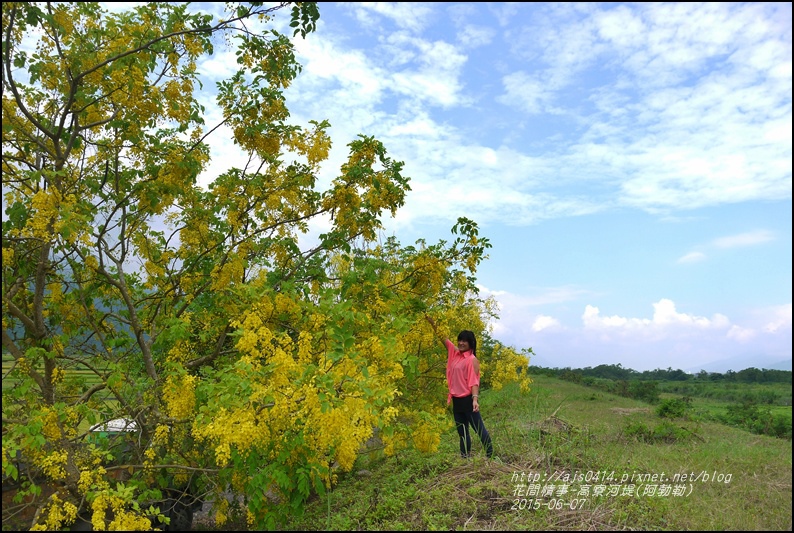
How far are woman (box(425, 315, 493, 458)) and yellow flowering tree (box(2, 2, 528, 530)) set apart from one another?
0.46 m

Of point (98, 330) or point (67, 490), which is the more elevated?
point (98, 330)

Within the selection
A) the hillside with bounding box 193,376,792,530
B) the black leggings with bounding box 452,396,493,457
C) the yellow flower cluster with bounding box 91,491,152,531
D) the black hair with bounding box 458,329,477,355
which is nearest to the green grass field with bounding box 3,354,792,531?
the hillside with bounding box 193,376,792,530

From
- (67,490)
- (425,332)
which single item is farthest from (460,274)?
(67,490)

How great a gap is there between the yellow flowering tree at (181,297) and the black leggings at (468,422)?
443 millimetres

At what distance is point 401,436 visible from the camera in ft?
17.9

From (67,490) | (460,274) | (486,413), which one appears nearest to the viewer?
(67,490)

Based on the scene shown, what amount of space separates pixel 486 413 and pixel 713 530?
20.2 feet

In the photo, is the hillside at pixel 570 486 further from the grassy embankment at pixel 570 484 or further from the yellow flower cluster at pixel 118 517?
the yellow flower cluster at pixel 118 517

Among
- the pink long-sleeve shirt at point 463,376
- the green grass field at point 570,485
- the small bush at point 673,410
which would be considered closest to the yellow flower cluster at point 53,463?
the green grass field at point 570,485

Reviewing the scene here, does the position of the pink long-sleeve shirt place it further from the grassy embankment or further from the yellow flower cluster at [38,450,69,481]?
the yellow flower cluster at [38,450,69,481]

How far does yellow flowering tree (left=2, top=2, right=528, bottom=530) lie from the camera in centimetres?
403

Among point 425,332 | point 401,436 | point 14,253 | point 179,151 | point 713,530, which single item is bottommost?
point 713,530

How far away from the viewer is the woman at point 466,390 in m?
5.57

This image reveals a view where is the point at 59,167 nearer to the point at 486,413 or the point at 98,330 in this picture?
the point at 98,330
